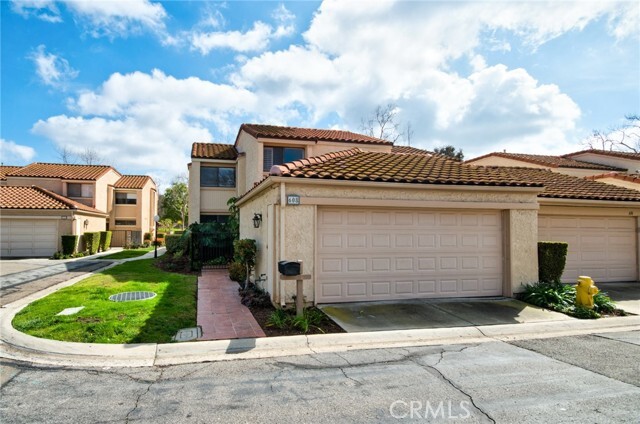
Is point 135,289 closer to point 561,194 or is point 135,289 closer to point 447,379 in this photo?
point 447,379

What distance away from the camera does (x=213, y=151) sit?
2336 centimetres

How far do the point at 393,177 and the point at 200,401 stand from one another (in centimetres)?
638

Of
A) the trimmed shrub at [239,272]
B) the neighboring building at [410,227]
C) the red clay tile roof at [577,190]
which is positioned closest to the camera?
the neighboring building at [410,227]

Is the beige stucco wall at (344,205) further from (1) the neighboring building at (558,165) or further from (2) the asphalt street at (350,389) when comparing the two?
(1) the neighboring building at (558,165)

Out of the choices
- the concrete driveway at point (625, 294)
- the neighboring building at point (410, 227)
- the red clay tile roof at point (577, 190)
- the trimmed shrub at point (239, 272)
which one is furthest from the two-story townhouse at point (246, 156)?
the concrete driveway at point (625, 294)

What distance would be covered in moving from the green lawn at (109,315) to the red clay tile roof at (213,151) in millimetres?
12490

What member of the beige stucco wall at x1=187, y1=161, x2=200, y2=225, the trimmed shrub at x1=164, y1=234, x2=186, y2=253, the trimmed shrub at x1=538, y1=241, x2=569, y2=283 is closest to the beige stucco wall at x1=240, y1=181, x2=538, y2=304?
the trimmed shrub at x1=538, y1=241, x2=569, y2=283

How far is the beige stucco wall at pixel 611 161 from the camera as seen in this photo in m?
→ 22.9

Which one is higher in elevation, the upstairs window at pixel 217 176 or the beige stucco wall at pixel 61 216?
the upstairs window at pixel 217 176

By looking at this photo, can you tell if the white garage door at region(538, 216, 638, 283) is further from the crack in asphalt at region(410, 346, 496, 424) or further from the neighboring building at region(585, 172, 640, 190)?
the crack in asphalt at region(410, 346, 496, 424)

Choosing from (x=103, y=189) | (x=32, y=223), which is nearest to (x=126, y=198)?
(x=103, y=189)

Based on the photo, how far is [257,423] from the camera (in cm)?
361

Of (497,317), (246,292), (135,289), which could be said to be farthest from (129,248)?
(497,317)

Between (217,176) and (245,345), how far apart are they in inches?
712
